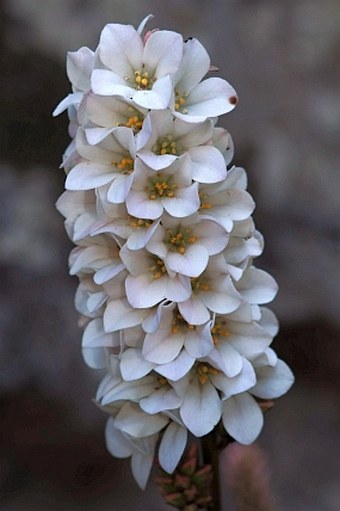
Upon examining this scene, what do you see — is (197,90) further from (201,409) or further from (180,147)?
(201,409)

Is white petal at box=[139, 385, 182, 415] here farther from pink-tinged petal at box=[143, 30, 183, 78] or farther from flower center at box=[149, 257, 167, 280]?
pink-tinged petal at box=[143, 30, 183, 78]

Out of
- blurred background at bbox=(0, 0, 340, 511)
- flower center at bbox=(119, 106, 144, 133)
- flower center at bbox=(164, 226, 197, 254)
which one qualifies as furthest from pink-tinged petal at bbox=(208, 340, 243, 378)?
blurred background at bbox=(0, 0, 340, 511)

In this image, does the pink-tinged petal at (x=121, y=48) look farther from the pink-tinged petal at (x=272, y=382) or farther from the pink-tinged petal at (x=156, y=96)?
the pink-tinged petal at (x=272, y=382)

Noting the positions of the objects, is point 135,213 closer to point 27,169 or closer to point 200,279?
point 200,279

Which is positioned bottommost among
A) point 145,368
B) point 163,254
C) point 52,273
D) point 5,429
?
point 5,429

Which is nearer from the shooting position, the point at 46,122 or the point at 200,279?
the point at 200,279

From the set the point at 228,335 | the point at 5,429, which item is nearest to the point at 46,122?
the point at 5,429

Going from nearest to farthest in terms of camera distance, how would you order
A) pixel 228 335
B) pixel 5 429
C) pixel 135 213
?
pixel 135 213 < pixel 228 335 < pixel 5 429
